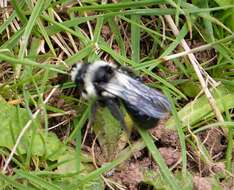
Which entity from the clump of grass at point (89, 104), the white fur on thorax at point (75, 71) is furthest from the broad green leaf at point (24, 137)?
the white fur on thorax at point (75, 71)

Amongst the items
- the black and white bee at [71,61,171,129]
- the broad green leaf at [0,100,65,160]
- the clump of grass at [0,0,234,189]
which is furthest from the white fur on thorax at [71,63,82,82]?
the broad green leaf at [0,100,65,160]

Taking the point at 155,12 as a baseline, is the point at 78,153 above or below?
below

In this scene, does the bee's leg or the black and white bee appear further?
the bee's leg

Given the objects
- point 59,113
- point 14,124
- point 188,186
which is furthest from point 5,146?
point 188,186

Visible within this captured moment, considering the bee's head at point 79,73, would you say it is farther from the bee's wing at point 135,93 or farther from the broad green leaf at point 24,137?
the broad green leaf at point 24,137

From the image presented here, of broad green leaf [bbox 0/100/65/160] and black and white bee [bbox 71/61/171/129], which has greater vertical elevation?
black and white bee [bbox 71/61/171/129]

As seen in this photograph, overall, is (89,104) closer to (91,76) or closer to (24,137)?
(91,76)

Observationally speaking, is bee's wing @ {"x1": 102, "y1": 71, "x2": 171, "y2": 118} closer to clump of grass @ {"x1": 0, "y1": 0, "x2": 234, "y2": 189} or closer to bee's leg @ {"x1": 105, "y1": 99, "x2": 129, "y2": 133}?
bee's leg @ {"x1": 105, "y1": 99, "x2": 129, "y2": 133}

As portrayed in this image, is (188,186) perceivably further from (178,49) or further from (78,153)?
(178,49)
